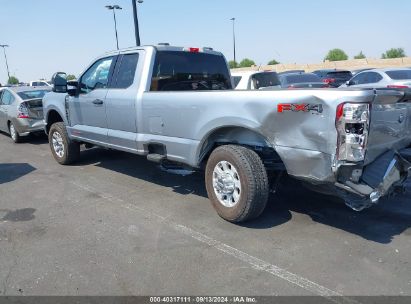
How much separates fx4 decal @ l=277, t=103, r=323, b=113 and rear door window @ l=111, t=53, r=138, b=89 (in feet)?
8.55

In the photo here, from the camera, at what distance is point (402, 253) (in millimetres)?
3746

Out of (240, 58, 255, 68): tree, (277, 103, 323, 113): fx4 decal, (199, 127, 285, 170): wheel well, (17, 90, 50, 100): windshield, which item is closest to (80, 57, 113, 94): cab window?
(199, 127, 285, 170): wheel well

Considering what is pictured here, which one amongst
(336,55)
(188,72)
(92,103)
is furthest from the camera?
(336,55)

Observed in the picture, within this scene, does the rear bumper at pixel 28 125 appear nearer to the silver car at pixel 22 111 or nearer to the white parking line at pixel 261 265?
the silver car at pixel 22 111

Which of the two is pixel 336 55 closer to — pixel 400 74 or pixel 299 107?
pixel 400 74

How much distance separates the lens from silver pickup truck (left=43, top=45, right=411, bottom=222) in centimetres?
359

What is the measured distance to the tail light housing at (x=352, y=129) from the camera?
11.2 feet

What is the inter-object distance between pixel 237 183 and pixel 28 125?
761cm

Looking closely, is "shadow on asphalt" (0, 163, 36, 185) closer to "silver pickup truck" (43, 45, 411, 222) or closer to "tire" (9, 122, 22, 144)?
"silver pickup truck" (43, 45, 411, 222)

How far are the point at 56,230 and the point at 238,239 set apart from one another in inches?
80.6

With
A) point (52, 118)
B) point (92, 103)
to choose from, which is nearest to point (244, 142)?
point (92, 103)

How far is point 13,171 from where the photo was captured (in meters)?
7.55

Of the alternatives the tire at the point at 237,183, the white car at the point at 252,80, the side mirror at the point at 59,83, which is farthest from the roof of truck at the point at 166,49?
the white car at the point at 252,80

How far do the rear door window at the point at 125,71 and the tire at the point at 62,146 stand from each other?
1923 millimetres
